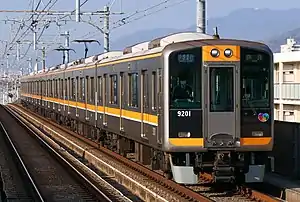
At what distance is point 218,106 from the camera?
1100 centimetres

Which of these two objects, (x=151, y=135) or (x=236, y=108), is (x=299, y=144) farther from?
(x=151, y=135)

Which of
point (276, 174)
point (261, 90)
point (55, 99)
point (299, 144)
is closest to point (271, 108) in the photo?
point (261, 90)

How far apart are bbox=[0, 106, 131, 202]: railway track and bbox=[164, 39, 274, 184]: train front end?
1713 millimetres

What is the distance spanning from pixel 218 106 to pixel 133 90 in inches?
136

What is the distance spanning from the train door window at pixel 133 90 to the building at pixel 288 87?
9.74 m

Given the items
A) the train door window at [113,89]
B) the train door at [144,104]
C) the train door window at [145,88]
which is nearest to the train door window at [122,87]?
the train door window at [113,89]

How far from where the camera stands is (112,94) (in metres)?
16.9

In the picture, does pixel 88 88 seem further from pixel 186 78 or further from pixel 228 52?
pixel 228 52

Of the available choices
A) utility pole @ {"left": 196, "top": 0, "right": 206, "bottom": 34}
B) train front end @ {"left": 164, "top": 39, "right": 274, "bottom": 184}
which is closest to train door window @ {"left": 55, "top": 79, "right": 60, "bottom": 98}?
utility pole @ {"left": 196, "top": 0, "right": 206, "bottom": 34}

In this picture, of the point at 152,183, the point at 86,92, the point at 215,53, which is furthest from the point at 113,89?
the point at 215,53

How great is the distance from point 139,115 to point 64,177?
8.85 ft

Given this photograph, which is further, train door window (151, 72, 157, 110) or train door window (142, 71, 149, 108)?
train door window (142, 71, 149, 108)

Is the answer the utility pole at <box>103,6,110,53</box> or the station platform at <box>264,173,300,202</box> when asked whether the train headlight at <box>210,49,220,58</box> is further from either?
the utility pole at <box>103,6,110,53</box>

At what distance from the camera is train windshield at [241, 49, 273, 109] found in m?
11.1
